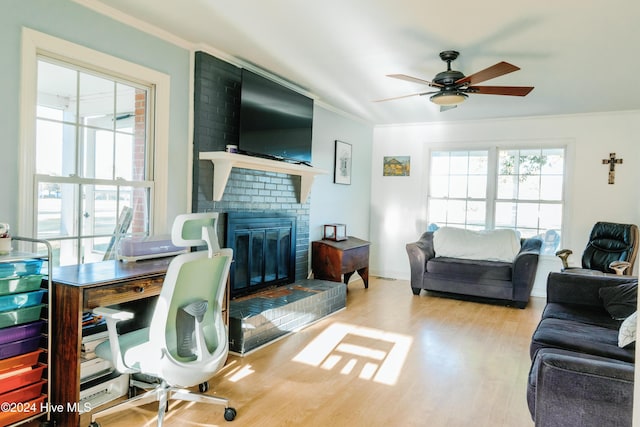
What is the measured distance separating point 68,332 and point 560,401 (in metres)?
2.22

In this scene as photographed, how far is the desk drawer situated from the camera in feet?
6.91

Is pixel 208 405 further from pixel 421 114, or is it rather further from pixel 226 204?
pixel 421 114

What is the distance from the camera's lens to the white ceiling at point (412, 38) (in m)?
2.64

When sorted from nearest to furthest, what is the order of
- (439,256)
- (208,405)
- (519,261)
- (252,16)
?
(208,405) < (252,16) < (519,261) < (439,256)

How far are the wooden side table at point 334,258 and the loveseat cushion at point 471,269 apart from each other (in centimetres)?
100

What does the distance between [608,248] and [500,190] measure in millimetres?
1523

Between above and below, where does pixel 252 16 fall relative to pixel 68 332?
above

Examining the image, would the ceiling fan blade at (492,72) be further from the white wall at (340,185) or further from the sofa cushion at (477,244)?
the sofa cushion at (477,244)

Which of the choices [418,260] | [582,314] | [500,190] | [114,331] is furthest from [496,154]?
[114,331]

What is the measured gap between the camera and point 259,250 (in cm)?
419

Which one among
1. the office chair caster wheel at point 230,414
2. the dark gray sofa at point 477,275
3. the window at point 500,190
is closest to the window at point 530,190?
the window at point 500,190

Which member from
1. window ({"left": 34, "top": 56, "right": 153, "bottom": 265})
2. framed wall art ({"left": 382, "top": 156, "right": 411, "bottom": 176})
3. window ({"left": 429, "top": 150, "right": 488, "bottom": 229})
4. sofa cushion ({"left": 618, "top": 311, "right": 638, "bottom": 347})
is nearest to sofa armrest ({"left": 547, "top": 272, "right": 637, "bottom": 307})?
sofa cushion ({"left": 618, "top": 311, "right": 638, "bottom": 347})

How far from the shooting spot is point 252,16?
2.85 metres

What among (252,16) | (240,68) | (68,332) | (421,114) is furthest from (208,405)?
(421,114)
